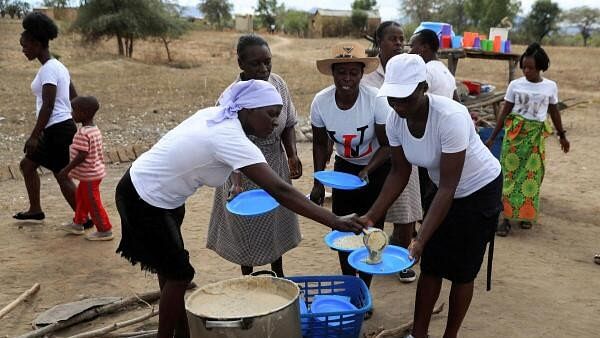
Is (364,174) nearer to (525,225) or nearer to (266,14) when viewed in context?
(525,225)

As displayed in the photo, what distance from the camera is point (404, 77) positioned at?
2336 mm

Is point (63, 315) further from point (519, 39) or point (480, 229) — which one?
point (519, 39)

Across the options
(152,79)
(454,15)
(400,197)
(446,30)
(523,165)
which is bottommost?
(152,79)

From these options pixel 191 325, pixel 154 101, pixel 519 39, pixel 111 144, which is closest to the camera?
pixel 191 325

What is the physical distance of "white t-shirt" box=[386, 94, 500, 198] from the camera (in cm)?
237

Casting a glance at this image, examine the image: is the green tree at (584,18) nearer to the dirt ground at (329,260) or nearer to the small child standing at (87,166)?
the dirt ground at (329,260)

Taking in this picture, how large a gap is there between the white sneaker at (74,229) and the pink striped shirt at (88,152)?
0.47 m

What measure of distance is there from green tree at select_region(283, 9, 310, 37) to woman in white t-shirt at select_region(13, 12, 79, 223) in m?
41.8

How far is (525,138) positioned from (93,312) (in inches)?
143

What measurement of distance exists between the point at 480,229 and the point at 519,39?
33.4 meters

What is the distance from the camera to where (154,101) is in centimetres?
1156

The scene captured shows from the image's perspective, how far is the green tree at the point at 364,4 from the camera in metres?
49.0

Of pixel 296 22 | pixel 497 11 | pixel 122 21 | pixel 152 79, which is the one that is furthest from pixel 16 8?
pixel 497 11

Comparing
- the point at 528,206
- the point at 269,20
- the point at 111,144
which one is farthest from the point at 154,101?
the point at 269,20
